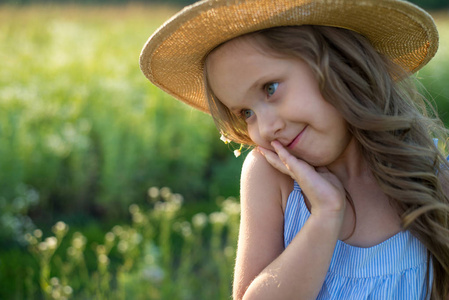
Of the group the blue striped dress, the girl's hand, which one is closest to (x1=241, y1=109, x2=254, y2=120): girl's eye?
the girl's hand

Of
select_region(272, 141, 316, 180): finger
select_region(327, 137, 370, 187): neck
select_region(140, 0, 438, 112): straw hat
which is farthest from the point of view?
select_region(327, 137, 370, 187): neck

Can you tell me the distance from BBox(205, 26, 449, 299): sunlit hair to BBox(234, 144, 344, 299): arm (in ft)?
0.61

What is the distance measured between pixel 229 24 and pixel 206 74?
0.23m

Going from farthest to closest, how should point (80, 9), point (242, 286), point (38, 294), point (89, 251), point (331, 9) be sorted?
point (80, 9) < point (89, 251) < point (38, 294) < point (242, 286) < point (331, 9)

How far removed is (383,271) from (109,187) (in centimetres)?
291

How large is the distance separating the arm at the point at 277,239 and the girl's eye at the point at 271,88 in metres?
0.19

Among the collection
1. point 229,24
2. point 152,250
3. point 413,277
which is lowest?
point 152,250

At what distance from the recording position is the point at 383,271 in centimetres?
173

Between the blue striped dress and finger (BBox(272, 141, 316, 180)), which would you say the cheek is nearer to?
finger (BBox(272, 141, 316, 180))

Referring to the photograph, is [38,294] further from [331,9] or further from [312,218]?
[331,9]

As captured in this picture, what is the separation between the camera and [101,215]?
14.6ft

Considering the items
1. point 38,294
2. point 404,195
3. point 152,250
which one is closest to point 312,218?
point 404,195

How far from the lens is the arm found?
1631 mm

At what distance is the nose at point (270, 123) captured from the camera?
1656mm
